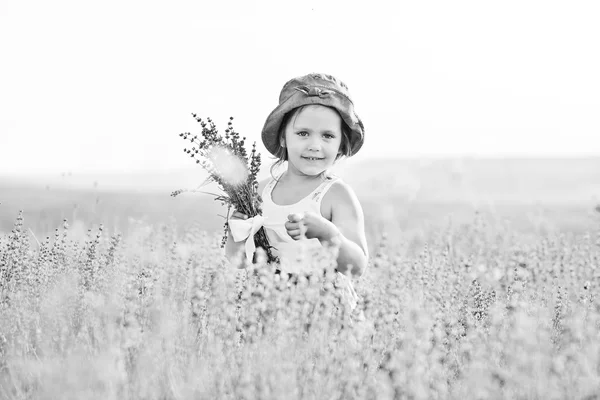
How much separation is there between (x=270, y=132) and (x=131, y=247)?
159 centimetres

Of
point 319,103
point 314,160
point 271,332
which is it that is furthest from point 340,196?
point 271,332

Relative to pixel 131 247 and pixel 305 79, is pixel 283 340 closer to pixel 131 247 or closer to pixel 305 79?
pixel 305 79

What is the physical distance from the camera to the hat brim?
335 cm

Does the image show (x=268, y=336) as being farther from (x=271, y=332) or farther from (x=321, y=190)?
(x=321, y=190)

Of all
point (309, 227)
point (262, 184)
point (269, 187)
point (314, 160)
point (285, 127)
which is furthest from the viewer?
point (262, 184)

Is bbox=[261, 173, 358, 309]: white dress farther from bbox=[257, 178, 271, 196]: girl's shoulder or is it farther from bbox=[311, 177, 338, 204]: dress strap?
bbox=[257, 178, 271, 196]: girl's shoulder

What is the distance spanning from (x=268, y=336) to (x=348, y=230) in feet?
3.04

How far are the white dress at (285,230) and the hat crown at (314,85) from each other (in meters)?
0.45

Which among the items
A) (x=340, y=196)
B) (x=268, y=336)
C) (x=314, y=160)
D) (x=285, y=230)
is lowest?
(x=268, y=336)

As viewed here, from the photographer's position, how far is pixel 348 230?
3.27 metres

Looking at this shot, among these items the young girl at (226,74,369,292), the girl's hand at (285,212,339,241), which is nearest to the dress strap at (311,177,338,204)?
the young girl at (226,74,369,292)

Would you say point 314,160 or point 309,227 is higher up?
point 314,160

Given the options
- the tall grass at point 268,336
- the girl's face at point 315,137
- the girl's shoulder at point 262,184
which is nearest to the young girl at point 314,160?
the girl's face at point 315,137

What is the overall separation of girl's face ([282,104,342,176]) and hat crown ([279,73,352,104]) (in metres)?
0.10
